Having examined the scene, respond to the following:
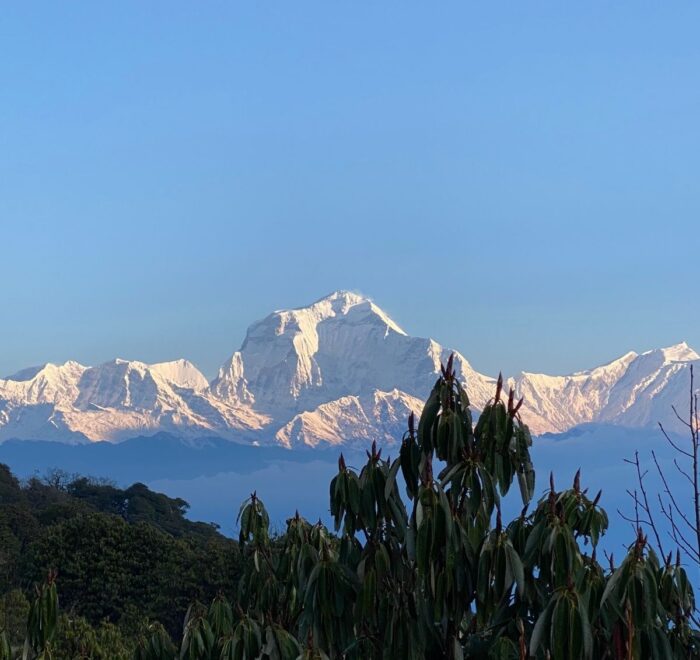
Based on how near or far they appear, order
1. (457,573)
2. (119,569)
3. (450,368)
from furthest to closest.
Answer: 1. (119,569)
2. (450,368)
3. (457,573)

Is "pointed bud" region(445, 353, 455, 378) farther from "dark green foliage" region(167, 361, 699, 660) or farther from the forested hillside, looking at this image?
the forested hillside

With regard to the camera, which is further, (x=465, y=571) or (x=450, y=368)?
(x=450, y=368)

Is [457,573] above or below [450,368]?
below

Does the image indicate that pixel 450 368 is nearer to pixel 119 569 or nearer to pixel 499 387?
pixel 499 387

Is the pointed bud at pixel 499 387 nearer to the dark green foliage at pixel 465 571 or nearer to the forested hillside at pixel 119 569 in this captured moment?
the dark green foliage at pixel 465 571

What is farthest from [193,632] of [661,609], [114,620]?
[114,620]

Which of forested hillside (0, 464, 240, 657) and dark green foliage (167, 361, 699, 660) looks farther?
forested hillside (0, 464, 240, 657)

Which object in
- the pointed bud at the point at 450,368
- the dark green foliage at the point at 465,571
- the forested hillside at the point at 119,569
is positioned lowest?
the dark green foliage at the point at 465,571

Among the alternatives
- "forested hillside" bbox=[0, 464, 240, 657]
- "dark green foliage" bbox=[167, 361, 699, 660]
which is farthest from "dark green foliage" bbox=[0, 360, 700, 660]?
"forested hillside" bbox=[0, 464, 240, 657]

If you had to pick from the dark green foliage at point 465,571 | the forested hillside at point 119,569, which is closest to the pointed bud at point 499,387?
the dark green foliage at point 465,571

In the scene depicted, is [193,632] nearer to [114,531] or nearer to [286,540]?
[286,540]

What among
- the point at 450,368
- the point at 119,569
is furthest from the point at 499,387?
the point at 119,569

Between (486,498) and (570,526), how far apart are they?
0.44 meters

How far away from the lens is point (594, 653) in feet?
18.2
